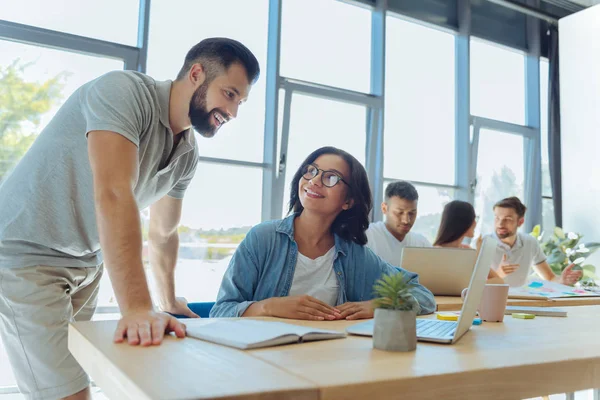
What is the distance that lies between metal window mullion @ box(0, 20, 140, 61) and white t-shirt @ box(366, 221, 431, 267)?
6.91 ft

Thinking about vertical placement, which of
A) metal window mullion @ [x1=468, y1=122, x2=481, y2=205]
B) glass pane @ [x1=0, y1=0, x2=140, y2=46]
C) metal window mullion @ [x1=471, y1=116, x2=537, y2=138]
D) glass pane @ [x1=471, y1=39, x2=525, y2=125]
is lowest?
metal window mullion @ [x1=468, y1=122, x2=481, y2=205]

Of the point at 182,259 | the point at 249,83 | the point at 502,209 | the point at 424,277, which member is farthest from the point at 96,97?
the point at 502,209

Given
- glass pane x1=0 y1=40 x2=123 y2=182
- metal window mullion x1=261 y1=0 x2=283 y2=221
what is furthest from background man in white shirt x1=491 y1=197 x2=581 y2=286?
glass pane x1=0 y1=40 x2=123 y2=182

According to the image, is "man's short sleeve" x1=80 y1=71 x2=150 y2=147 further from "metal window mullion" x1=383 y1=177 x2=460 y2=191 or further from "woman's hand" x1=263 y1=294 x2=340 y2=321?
"metal window mullion" x1=383 y1=177 x2=460 y2=191

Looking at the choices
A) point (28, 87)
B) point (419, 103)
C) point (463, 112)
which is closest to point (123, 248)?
point (28, 87)

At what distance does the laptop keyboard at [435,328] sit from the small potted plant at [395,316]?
0.15 meters

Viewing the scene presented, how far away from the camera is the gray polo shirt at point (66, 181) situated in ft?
5.26

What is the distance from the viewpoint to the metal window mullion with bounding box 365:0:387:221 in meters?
5.04

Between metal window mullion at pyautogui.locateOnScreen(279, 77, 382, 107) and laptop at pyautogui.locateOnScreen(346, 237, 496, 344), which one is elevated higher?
metal window mullion at pyautogui.locateOnScreen(279, 77, 382, 107)

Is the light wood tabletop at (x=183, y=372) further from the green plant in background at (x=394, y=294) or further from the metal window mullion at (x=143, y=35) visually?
the metal window mullion at (x=143, y=35)

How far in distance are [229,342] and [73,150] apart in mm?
968

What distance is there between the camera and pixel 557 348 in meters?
1.11

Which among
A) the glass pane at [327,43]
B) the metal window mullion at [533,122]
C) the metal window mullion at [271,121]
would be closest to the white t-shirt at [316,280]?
the metal window mullion at [271,121]

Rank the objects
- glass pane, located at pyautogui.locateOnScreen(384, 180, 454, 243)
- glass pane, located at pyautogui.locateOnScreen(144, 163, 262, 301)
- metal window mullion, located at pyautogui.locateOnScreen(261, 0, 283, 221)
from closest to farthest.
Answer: glass pane, located at pyautogui.locateOnScreen(144, 163, 262, 301) < metal window mullion, located at pyautogui.locateOnScreen(261, 0, 283, 221) < glass pane, located at pyautogui.locateOnScreen(384, 180, 454, 243)
